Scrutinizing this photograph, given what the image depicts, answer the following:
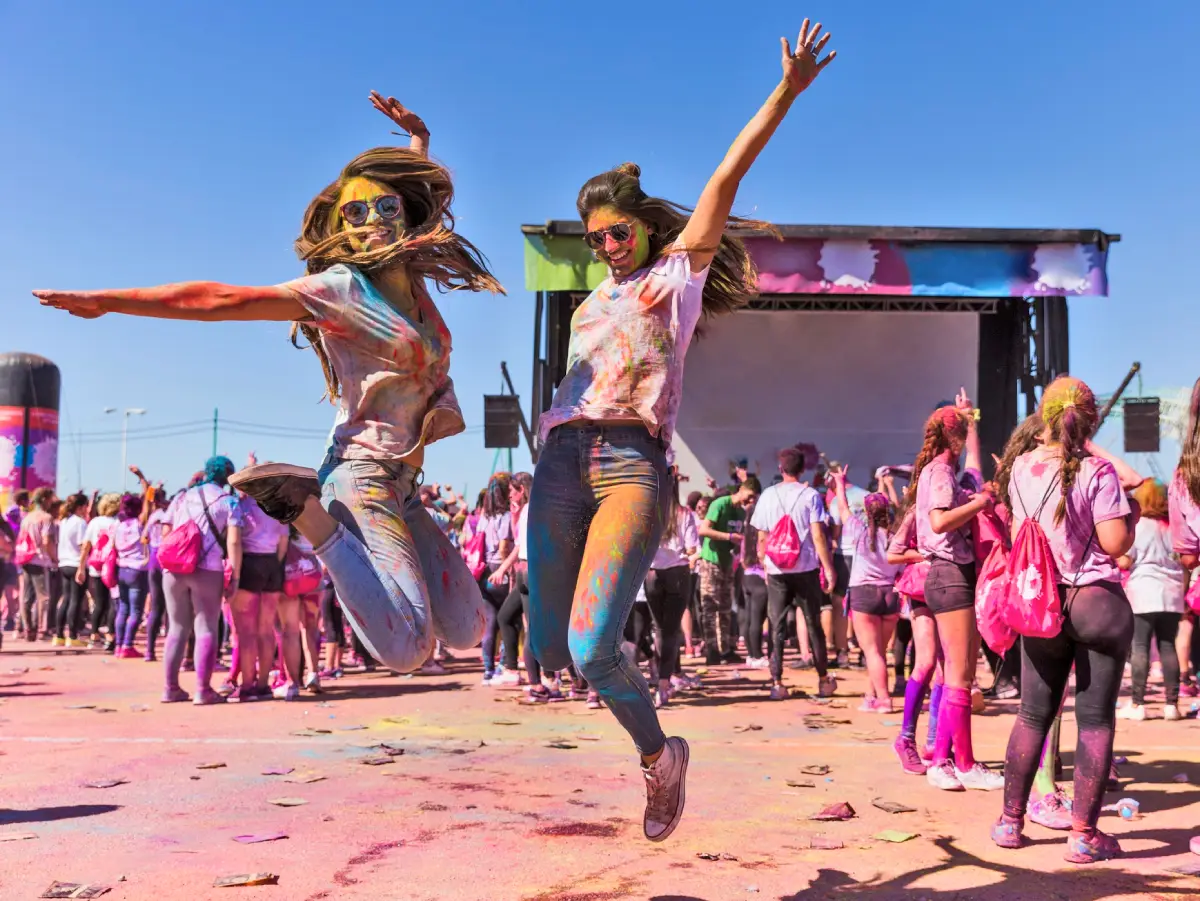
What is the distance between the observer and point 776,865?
470 cm

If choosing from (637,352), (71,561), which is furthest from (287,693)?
(637,352)

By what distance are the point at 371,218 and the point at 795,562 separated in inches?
257

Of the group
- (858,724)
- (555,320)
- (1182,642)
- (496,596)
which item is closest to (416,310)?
(858,724)

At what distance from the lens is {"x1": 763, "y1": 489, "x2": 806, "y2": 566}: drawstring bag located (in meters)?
9.77

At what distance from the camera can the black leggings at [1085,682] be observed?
479 cm

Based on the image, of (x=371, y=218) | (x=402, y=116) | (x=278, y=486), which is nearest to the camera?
(x=278, y=486)

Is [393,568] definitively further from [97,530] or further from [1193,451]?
[97,530]

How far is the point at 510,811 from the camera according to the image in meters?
5.66

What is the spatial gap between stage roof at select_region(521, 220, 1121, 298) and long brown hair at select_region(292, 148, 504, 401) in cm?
1391

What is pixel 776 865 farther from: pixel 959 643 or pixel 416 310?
pixel 416 310

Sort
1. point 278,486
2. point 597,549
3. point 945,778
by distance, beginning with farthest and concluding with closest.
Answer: point 945,778 → point 597,549 → point 278,486

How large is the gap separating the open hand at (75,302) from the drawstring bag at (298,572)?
668 cm

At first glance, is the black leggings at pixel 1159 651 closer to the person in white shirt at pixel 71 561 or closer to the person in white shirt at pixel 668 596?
the person in white shirt at pixel 668 596

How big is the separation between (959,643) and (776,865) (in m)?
2.07
